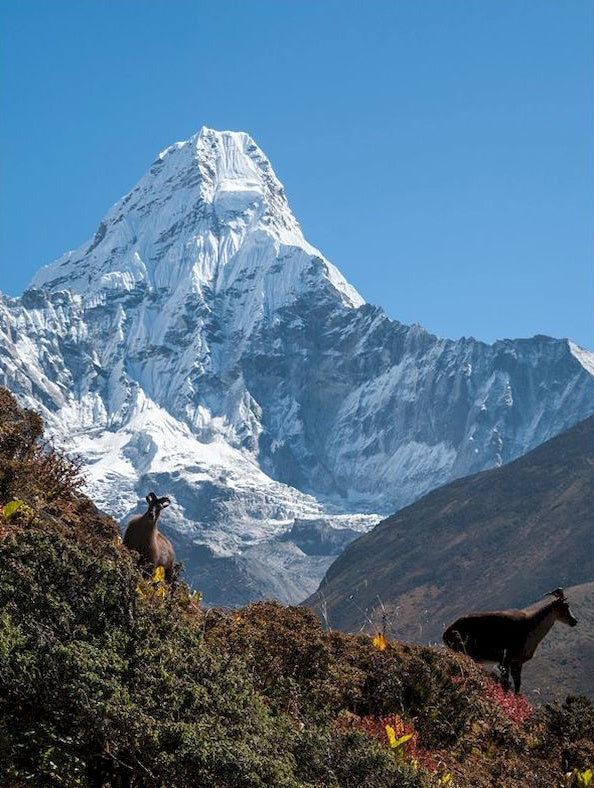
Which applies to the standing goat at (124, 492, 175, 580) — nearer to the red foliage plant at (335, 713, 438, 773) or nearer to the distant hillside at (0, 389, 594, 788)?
the distant hillside at (0, 389, 594, 788)

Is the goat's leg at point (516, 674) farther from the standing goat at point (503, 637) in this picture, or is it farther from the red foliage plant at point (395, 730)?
the red foliage plant at point (395, 730)

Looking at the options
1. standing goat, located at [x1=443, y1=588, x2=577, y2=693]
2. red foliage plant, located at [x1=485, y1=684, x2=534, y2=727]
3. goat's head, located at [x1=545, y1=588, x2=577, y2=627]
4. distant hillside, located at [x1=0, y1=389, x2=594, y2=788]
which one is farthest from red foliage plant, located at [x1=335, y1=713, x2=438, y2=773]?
goat's head, located at [x1=545, y1=588, x2=577, y2=627]

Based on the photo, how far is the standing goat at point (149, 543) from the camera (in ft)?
58.4

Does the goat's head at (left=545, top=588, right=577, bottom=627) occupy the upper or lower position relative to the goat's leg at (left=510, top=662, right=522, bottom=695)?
upper

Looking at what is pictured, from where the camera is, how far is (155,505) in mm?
19359

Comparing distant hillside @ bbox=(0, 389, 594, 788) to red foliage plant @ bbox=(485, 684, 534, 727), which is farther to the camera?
red foliage plant @ bbox=(485, 684, 534, 727)

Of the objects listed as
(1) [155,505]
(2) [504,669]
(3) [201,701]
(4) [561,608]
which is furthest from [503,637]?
(3) [201,701]

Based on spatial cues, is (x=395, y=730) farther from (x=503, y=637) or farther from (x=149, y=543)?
(x=503, y=637)

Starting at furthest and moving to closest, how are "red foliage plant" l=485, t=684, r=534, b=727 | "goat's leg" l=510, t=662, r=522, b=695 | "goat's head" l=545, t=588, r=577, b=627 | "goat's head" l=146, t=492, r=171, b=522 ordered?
"goat's head" l=545, t=588, r=577, b=627 < "goat's leg" l=510, t=662, r=522, b=695 < "goat's head" l=146, t=492, r=171, b=522 < "red foliage plant" l=485, t=684, r=534, b=727

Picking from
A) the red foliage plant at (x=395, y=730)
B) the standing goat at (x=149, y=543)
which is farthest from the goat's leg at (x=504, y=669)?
the standing goat at (x=149, y=543)

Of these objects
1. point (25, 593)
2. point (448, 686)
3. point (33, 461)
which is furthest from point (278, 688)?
point (33, 461)

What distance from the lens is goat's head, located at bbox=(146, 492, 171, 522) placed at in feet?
61.1

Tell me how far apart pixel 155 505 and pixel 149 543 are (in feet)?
4.86

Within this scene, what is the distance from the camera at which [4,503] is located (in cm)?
1567
